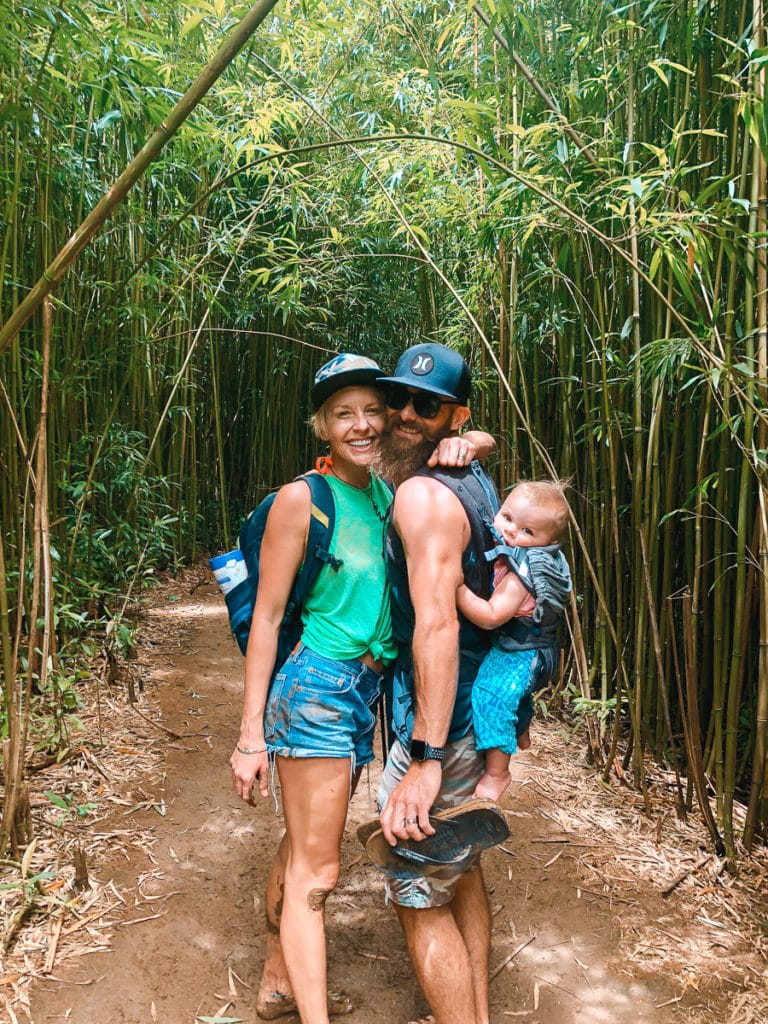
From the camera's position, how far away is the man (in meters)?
1.38

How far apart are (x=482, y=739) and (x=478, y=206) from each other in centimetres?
231

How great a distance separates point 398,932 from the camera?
80.7 inches

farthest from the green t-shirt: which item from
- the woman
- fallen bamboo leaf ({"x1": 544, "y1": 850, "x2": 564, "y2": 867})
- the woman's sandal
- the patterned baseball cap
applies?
fallen bamboo leaf ({"x1": 544, "y1": 850, "x2": 564, "y2": 867})

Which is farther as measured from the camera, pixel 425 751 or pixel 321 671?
pixel 321 671

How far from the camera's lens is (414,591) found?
1378 mm

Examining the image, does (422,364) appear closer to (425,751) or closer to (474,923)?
(425,751)

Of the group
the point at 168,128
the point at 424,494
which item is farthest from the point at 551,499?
the point at 168,128

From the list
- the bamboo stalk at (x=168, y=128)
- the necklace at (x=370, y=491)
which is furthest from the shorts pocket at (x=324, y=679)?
the bamboo stalk at (x=168, y=128)

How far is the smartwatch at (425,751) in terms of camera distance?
1.39 meters

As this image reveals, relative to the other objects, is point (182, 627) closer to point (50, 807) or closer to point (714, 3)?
point (50, 807)

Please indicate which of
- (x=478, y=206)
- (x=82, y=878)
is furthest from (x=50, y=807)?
(x=478, y=206)

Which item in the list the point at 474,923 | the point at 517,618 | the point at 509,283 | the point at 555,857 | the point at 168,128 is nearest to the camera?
the point at 168,128

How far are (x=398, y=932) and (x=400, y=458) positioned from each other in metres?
1.27

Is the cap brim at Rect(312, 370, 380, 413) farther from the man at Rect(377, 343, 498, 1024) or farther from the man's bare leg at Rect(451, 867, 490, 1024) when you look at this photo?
the man's bare leg at Rect(451, 867, 490, 1024)
